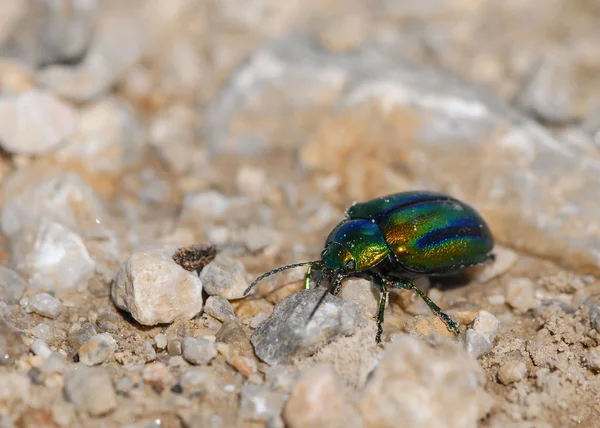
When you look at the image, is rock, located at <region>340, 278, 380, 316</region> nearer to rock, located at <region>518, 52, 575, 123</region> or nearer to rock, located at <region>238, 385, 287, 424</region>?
rock, located at <region>238, 385, 287, 424</region>

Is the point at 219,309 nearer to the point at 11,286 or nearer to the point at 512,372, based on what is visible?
the point at 11,286

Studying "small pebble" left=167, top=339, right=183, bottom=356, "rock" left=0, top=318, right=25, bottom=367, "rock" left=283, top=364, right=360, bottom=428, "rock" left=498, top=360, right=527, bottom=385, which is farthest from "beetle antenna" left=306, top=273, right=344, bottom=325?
"rock" left=0, top=318, right=25, bottom=367

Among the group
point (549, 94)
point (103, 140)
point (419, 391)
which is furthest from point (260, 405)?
point (549, 94)

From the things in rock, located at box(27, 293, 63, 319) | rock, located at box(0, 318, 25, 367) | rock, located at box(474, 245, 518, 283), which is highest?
rock, located at box(0, 318, 25, 367)

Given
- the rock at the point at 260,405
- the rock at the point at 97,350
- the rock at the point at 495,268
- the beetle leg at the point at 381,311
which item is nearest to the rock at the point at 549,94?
the rock at the point at 495,268

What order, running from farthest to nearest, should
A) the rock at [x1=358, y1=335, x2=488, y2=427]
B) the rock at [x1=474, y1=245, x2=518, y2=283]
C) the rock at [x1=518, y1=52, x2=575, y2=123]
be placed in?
the rock at [x1=518, y1=52, x2=575, y2=123] → the rock at [x1=474, y1=245, x2=518, y2=283] → the rock at [x1=358, y1=335, x2=488, y2=427]

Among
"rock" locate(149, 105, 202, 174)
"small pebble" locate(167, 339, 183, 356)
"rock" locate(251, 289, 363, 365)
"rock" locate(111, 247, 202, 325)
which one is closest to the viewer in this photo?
"rock" locate(251, 289, 363, 365)
